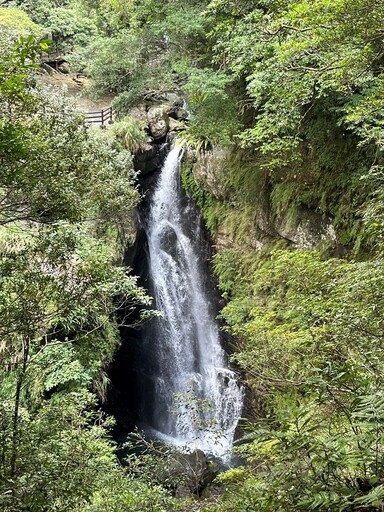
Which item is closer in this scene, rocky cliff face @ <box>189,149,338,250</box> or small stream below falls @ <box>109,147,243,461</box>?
rocky cliff face @ <box>189,149,338,250</box>

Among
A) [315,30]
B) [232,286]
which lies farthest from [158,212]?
[315,30]

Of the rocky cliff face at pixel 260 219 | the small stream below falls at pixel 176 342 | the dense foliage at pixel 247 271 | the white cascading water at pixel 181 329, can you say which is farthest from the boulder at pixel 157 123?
the dense foliage at pixel 247 271

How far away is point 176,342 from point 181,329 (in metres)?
0.46

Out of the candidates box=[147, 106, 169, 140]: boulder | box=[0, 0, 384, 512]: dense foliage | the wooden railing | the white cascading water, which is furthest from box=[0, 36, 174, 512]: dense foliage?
box=[147, 106, 169, 140]: boulder

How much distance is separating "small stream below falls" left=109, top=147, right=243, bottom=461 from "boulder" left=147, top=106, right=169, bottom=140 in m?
3.08

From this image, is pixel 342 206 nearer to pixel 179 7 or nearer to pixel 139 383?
pixel 179 7

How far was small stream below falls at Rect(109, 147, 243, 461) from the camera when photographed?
12.1 metres

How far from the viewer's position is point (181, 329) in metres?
13.4

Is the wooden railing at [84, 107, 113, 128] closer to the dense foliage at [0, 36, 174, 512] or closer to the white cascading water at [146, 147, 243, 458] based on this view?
the white cascading water at [146, 147, 243, 458]

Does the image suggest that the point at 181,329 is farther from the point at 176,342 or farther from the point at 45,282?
the point at 45,282

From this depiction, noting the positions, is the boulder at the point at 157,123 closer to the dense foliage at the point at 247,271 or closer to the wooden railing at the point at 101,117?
the wooden railing at the point at 101,117

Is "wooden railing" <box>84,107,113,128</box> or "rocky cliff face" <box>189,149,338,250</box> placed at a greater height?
"wooden railing" <box>84,107,113,128</box>

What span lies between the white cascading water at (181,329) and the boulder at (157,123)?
1506 mm

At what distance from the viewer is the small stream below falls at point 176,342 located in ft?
39.6
